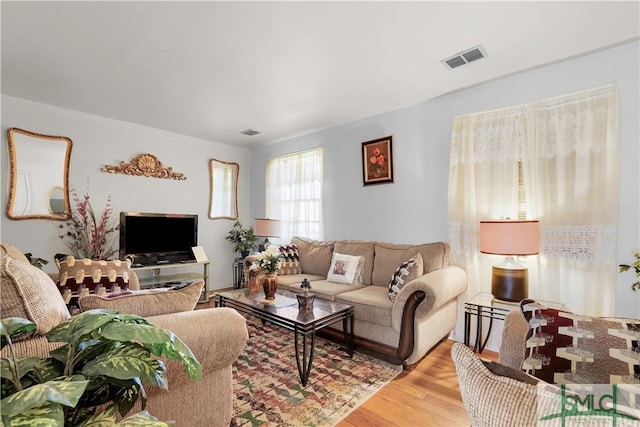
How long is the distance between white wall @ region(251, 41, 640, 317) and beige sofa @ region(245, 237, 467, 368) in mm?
305

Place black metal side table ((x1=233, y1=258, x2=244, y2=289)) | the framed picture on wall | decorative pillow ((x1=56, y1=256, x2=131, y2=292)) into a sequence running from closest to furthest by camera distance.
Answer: decorative pillow ((x1=56, y1=256, x2=131, y2=292)), the framed picture on wall, black metal side table ((x1=233, y1=258, x2=244, y2=289))

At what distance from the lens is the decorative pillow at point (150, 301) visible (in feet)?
4.06

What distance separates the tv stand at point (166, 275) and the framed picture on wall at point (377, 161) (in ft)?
8.22

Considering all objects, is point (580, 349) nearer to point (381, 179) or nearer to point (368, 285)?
point (368, 285)

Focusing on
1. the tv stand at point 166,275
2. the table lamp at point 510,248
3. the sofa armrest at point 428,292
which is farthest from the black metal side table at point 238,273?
the table lamp at point 510,248

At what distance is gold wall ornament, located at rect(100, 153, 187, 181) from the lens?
155 inches

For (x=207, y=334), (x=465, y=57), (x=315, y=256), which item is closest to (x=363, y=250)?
(x=315, y=256)

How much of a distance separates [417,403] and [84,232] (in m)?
4.04

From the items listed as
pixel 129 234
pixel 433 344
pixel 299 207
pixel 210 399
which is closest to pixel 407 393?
pixel 433 344

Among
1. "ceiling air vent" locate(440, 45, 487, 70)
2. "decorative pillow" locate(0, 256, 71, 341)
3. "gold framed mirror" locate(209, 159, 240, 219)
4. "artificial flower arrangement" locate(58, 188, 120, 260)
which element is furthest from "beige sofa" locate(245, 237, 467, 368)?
"decorative pillow" locate(0, 256, 71, 341)

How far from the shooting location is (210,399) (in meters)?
1.45

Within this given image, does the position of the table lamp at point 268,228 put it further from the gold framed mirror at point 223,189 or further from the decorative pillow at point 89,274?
the decorative pillow at point 89,274

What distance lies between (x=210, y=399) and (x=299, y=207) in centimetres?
324

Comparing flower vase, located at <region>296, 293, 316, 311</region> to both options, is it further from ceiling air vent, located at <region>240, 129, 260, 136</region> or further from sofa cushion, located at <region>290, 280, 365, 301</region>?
ceiling air vent, located at <region>240, 129, 260, 136</region>
